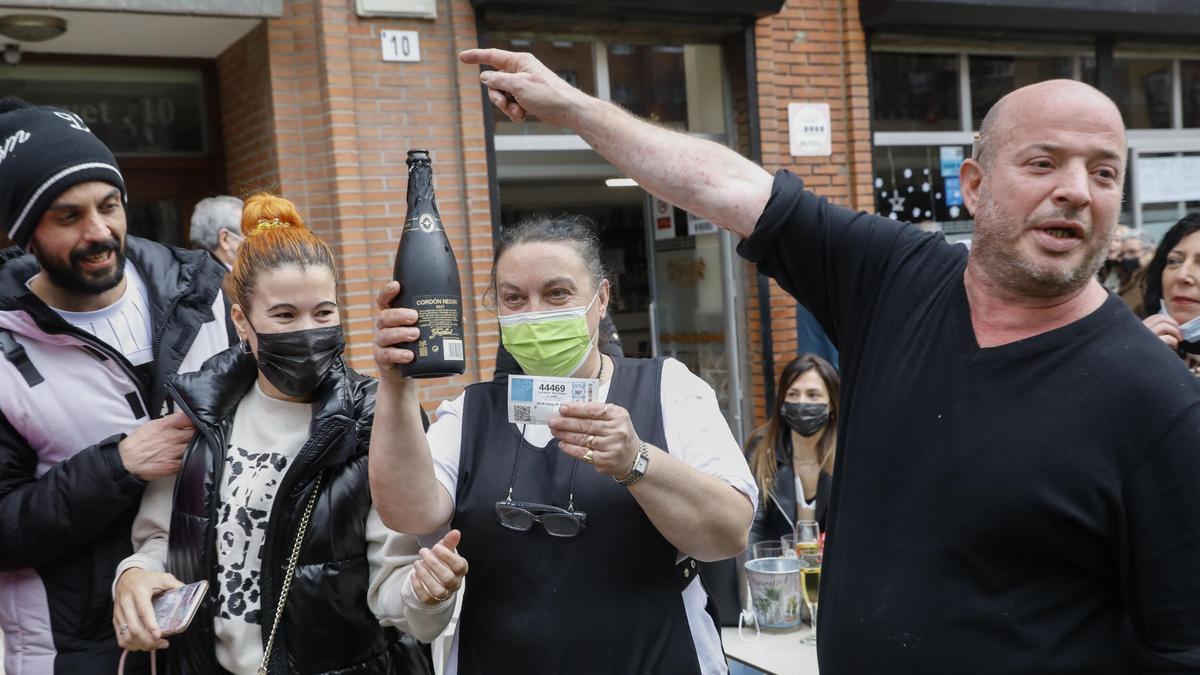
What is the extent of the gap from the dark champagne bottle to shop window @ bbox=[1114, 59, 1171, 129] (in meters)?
8.24

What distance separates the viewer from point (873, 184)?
24.2 feet

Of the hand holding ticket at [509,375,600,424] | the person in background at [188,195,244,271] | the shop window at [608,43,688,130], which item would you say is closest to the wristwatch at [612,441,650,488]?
the hand holding ticket at [509,375,600,424]

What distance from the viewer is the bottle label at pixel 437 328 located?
71.4 inches

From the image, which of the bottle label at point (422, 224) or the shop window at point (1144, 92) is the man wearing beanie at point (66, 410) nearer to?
the bottle label at point (422, 224)

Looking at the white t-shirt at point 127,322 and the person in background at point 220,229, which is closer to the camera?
the white t-shirt at point 127,322

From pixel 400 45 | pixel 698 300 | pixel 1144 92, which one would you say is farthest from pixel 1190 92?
pixel 400 45

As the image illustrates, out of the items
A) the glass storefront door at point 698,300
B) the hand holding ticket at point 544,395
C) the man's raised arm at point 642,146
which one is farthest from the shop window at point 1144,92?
the hand holding ticket at point 544,395

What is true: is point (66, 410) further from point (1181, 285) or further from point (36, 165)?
point (1181, 285)

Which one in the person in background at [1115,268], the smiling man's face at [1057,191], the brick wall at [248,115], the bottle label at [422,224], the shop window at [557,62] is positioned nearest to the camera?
the smiling man's face at [1057,191]

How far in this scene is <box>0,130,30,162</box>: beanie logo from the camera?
7.77 ft

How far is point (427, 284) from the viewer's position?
1859 millimetres

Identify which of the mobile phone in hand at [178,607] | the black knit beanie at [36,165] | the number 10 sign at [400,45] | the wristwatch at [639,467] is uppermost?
the number 10 sign at [400,45]

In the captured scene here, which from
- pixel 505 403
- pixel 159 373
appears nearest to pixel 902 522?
pixel 505 403

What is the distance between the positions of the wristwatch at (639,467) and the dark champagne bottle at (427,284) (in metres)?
0.38
